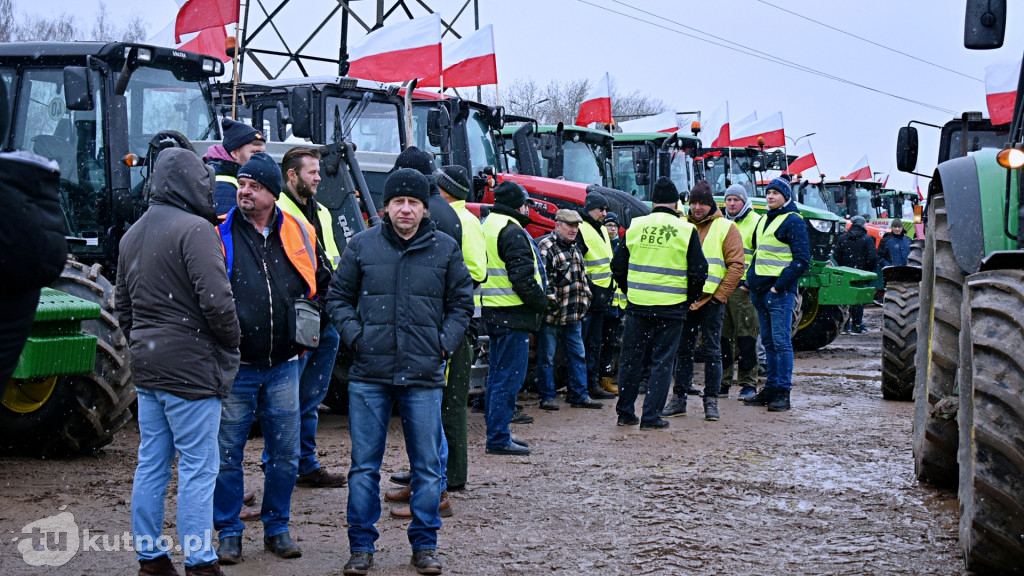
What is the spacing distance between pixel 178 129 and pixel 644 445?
4.81 m

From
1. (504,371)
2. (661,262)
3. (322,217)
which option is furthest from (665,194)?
(322,217)

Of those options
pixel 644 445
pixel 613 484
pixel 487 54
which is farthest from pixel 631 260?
pixel 487 54

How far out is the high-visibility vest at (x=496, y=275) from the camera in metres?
7.30

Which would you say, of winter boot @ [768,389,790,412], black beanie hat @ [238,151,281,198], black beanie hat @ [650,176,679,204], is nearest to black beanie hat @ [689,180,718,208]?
black beanie hat @ [650,176,679,204]

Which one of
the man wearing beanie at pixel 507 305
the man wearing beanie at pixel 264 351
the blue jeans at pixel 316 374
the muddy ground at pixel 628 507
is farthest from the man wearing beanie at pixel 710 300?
the man wearing beanie at pixel 264 351

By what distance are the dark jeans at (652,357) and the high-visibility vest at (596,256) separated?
5.38 feet

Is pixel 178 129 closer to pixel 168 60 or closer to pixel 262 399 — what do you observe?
pixel 168 60

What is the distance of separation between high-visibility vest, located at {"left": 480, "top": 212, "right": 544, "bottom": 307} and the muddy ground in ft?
3.49

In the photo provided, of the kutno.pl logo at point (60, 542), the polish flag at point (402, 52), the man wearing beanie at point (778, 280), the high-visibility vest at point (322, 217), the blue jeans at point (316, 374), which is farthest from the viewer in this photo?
the polish flag at point (402, 52)

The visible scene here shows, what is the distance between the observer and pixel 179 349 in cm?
417

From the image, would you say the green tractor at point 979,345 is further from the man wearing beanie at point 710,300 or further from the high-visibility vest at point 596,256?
the high-visibility vest at point 596,256

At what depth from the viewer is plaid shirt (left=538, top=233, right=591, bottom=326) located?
371 inches

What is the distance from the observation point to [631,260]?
28.2 feet

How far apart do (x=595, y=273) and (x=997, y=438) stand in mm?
6372
